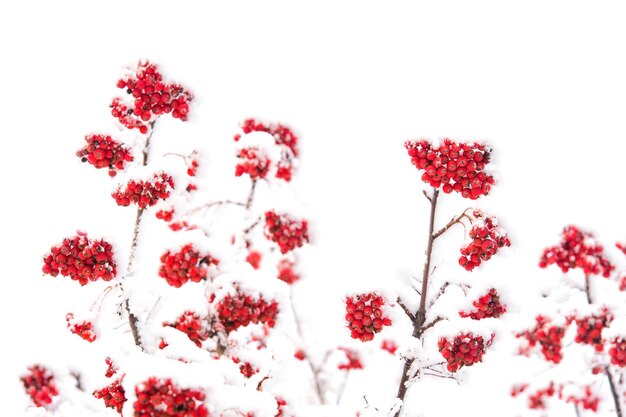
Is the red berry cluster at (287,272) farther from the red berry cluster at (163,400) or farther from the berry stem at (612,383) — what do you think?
the red berry cluster at (163,400)

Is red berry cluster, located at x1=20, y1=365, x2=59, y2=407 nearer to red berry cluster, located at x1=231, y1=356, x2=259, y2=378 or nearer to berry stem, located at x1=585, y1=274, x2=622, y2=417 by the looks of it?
red berry cluster, located at x1=231, y1=356, x2=259, y2=378

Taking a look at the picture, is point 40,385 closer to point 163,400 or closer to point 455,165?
point 163,400

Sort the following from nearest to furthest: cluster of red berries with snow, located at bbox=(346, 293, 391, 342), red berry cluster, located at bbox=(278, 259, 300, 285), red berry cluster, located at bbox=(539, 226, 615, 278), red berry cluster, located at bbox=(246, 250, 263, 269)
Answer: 1. cluster of red berries with snow, located at bbox=(346, 293, 391, 342)
2. red berry cluster, located at bbox=(539, 226, 615, 278)
3. red berry cluster, located at bbox=(246, 250, 263, 269)
4. red berry cluster, located at bbox=(278, 259, 300, 285)

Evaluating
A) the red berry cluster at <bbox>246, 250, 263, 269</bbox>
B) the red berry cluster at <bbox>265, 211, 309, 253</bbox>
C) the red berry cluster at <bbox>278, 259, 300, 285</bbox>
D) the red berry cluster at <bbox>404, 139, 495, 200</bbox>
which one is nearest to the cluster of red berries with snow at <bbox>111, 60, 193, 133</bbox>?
the red berry cluster at <bbox>265, 211, 309, 253</bbox>


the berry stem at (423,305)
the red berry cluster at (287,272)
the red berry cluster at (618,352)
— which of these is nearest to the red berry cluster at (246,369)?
the berry stem at (423,305)

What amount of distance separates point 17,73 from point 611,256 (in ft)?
29.9

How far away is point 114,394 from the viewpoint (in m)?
2.39

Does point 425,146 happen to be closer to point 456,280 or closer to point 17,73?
point 456,280

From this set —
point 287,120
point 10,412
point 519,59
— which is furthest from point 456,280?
point 519,59

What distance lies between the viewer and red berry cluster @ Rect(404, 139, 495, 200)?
2.34m

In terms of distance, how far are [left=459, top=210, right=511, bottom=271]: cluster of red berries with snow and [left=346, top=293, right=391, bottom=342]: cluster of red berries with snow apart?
48 centimetres

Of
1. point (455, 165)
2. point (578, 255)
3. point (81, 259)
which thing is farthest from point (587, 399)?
point (81, 259)

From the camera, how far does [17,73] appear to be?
8430 millimetres

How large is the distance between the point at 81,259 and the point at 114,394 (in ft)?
2.29
